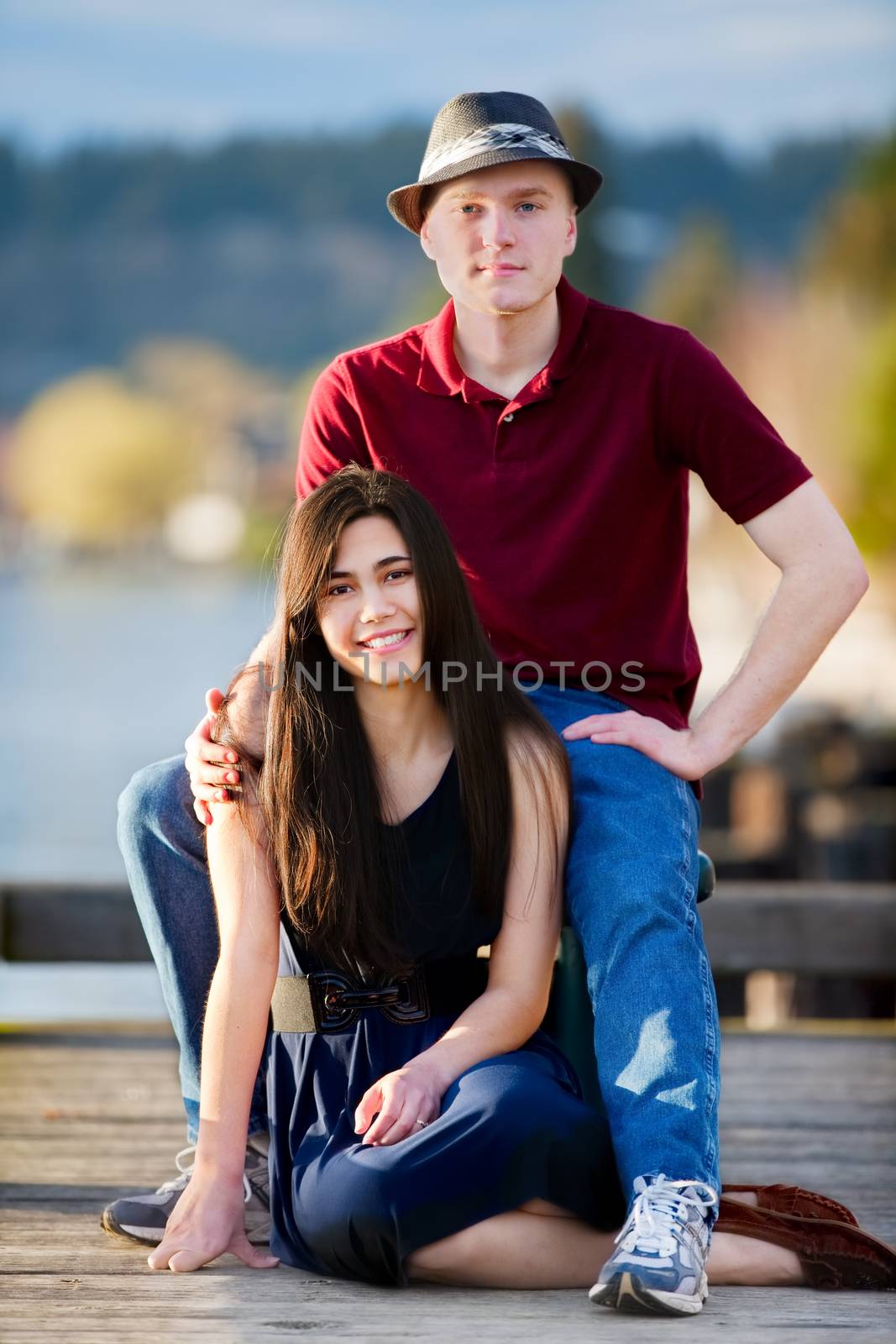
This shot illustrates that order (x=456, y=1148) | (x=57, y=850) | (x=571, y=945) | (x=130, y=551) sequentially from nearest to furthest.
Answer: (x=456, y=1148) < (x=571, y=945) < (x=57, y=850) < (x=130, y=551)

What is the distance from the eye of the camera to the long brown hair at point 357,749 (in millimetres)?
2475

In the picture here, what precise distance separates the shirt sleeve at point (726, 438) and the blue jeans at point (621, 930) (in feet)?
1.31

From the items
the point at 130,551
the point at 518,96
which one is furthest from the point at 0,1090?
the point at 130,551

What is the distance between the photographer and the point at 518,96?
2873 mm

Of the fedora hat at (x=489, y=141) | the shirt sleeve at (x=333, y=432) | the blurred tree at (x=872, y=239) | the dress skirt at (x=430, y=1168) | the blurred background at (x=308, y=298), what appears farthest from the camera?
the blurred tree at (x=872, y=239)

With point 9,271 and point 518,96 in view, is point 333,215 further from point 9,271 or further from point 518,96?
point 518,96

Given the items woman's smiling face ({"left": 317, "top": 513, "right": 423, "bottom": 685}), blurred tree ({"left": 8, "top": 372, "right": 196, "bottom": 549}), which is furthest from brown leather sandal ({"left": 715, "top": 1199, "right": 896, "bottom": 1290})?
blurred tree ({"left": 8, "top": 372, "right": 196, "bottom": 549})

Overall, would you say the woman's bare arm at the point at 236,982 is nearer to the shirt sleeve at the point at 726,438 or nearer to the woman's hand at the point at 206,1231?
the woman's hand at the point at 206,1231

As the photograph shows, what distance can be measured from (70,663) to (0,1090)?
44.1 meters

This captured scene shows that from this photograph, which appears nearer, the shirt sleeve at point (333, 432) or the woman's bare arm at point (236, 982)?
the woman's bare arm at point (236, 982)

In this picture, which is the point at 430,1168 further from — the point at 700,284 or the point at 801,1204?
the point at 700,284

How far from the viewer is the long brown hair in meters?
2.47

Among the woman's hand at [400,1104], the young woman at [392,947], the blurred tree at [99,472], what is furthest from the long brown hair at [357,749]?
the blurred tree at [99,472]

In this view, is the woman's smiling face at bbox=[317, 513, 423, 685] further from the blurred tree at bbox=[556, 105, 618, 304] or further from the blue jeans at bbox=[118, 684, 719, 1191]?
the blurred tree at bbox=[556, 105, 618, 304]
